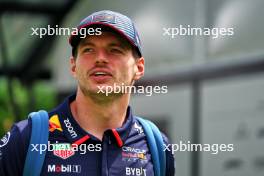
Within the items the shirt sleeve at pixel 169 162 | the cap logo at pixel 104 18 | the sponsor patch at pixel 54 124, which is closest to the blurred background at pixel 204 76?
the shirt sleeve at pixel 169 162

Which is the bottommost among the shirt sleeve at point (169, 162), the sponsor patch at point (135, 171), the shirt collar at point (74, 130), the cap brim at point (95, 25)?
the sponsor patch at point (135, 171)

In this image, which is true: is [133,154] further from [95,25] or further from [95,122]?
[95,25]

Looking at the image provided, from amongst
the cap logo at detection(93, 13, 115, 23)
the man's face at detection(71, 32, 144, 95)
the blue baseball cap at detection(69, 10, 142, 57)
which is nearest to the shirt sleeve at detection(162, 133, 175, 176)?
the man's face at detection(71, 32, 144, 95)

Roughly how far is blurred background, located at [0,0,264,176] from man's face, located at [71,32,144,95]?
226 centimetres

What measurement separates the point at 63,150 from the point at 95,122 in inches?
7.5

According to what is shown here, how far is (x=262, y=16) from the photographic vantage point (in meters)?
5.11

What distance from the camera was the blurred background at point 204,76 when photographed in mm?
5152

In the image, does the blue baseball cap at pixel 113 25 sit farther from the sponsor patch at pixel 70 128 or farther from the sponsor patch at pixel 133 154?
the sponsor patch at pixel 133 154

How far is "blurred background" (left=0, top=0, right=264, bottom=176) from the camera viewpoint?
5.15m

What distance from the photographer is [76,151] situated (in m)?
2.89

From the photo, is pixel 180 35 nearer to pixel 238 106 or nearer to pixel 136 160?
pixel 238 106

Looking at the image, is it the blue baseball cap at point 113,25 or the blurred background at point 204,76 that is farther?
the blurred background at point 204,76

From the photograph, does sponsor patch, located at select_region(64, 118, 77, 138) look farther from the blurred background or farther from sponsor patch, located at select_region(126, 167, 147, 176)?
the blurred background

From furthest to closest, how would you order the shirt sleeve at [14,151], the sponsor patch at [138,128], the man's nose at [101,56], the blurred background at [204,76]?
the blurred background at [204,76] < the sponsor patch at [138,128] < the man's nose at [101,56] < the shirt sleeve at [14,151]
